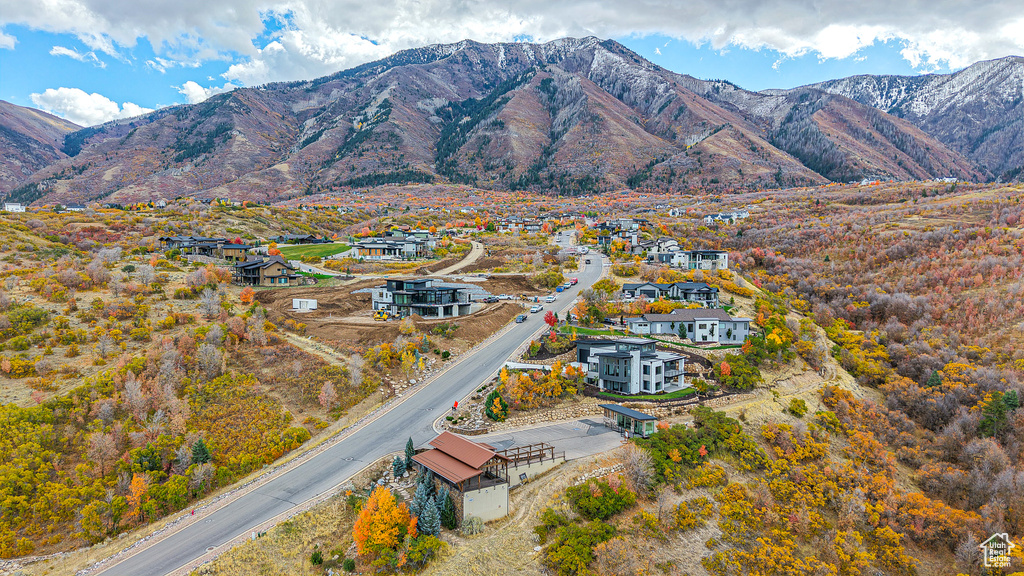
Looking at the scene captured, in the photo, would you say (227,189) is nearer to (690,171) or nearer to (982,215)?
(690,171)

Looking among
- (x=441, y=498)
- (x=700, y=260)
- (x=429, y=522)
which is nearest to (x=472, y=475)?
(x=441, y=498)

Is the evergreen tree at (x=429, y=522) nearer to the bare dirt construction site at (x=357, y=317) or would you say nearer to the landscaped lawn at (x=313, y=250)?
the bare dirt construction site at (x=357, y=317)

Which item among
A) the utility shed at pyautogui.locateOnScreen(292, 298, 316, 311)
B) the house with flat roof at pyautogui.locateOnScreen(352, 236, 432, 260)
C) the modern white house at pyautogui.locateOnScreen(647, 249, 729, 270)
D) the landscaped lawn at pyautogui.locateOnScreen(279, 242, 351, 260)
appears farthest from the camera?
the house with flat roof at pyautogui.locateOnScreen(352, 236, 432, 260)

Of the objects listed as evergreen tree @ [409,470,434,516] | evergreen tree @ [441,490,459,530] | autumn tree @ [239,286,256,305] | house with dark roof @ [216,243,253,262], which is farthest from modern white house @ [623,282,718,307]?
house with dark roof @ [216,243,253,262]

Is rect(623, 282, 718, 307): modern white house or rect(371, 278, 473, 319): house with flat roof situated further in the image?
rect(623, 282, 718, 307): modern white house

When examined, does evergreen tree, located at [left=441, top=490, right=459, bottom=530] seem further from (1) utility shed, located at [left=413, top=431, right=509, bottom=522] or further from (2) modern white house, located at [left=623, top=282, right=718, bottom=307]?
(2) modern white house, located at [left=623, top=282, right=718, bottom=307]

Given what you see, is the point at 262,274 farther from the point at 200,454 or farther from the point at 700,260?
the point at 700,260
